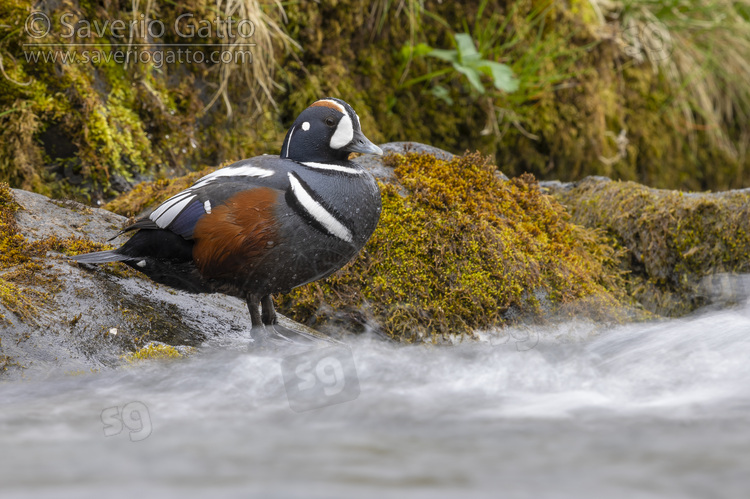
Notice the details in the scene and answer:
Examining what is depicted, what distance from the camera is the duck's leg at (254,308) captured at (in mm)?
3215

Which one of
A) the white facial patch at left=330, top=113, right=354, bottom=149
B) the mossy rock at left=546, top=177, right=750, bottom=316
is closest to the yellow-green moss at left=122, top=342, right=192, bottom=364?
the white facial patch at left=330, top=113, right=354, bottom=149

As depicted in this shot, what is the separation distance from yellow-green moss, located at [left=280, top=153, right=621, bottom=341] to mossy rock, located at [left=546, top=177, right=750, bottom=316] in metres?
0.44

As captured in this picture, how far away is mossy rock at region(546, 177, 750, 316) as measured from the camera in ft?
14.9

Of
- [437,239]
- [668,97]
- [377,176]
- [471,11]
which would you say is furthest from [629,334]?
[668,97]

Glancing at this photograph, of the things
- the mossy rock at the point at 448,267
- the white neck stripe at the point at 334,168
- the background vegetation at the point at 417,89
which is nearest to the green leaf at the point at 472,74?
the background vegetation at the point at 417,89

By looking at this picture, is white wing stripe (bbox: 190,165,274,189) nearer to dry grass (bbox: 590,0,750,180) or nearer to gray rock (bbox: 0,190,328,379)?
gray rock (bbox: 0,190,328,379)

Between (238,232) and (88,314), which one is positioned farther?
(88,314)

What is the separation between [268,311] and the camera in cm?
345

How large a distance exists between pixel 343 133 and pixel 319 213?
1.54 feet

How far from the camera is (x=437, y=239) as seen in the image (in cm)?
402

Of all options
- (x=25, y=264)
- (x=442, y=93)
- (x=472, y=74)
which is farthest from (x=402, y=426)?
(x=442, y=93)

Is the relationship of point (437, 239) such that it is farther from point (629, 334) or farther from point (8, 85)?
point (8, 85)

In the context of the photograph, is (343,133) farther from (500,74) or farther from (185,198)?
(500,74)

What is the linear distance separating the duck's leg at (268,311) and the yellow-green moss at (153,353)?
0.49 meters
